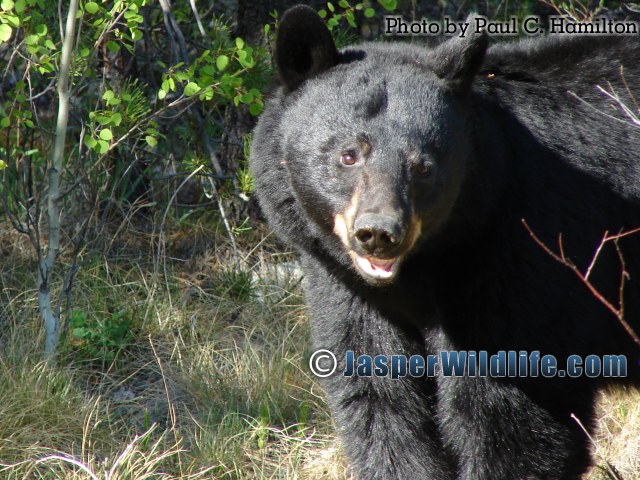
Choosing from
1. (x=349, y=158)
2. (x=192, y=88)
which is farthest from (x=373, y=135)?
(x=192, y=88)

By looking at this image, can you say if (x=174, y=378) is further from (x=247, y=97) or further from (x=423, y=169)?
(x=423, y=169)

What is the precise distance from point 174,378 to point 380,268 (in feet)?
6.62

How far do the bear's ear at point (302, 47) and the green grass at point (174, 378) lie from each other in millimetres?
1629

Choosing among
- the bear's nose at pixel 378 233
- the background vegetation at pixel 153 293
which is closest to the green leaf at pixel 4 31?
the background vegetation at pixel 153 293

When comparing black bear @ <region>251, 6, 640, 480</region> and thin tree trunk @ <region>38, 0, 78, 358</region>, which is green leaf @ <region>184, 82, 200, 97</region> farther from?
black bear @ <region>251, 6, 640, 480</region>

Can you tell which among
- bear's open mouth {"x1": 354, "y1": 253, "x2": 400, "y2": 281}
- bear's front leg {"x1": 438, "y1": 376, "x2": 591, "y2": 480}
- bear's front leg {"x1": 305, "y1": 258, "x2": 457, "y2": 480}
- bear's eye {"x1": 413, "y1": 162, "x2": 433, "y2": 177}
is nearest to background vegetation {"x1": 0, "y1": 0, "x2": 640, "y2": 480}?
bear's front leg {"x1": 305, "y1": 258, "x2": 457, "y2": 480}

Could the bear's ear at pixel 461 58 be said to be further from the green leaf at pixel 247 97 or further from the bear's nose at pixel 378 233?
the green leaf at pixel 247 97

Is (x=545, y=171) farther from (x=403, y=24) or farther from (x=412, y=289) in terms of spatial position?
(x=403, y=24)

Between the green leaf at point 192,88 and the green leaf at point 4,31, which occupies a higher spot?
the green leaf at point 4,31

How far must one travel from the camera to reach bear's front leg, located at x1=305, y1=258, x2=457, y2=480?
3.86 metres

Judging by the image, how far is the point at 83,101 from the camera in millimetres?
7078

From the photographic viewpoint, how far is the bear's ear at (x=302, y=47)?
137 inches

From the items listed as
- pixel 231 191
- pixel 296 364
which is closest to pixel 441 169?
pixel 296 364

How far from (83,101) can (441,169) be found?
4.38m
